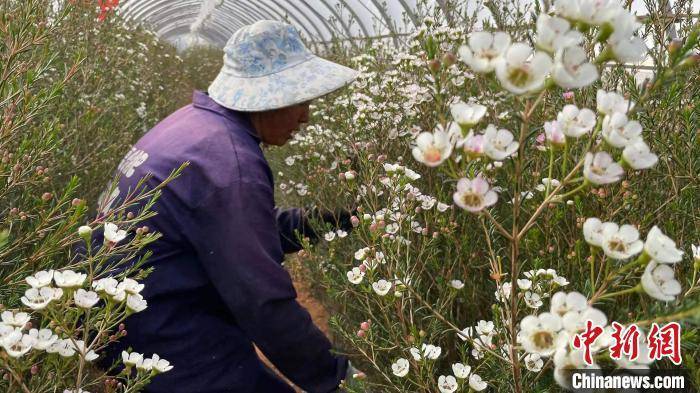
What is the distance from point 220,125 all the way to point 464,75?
1.23 m

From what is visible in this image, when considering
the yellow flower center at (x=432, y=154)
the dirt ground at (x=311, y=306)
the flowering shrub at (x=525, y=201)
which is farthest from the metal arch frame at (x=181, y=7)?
A: the yellow flower center at (x=432, y=154)

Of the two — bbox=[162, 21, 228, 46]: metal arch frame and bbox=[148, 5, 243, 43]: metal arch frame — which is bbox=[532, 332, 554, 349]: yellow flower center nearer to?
bbox=[148, 5, 243, 43]: metal arch frame

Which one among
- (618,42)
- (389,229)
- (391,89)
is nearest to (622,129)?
(618,42)

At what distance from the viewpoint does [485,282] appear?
8.18 feet

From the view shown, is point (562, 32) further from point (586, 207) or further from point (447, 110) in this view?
point (447, 110)

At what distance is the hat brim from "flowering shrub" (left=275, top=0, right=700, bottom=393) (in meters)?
0.36

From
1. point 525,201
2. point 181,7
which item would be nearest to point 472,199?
point 525,201

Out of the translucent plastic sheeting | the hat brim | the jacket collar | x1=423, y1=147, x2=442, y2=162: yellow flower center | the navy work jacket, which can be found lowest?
the navy work jacket

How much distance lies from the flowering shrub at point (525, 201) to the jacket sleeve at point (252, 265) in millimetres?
190

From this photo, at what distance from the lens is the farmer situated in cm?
189

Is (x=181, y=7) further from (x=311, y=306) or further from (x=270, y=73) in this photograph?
(x=270, y=73)

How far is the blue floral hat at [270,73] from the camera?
214 centimetres

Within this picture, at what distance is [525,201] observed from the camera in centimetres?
220

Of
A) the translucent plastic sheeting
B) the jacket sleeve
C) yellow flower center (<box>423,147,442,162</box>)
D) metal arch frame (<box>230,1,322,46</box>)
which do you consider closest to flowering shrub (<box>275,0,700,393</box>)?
yellow flower center (<box>423,147,442,162</box>)
